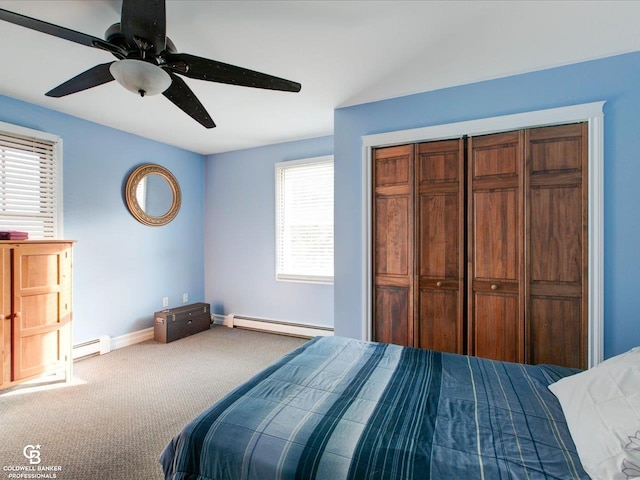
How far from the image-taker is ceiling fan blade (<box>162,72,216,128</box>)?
73.7 inches

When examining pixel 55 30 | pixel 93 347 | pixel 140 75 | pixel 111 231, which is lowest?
pixel 93 347

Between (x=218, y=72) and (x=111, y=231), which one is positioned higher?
(x=218, y=72)

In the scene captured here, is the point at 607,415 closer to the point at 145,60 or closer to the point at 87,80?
the point at 145,60

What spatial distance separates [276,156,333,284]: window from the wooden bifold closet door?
4.06 ft

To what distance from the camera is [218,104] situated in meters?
3.02

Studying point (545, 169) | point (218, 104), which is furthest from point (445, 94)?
point (218, 104)

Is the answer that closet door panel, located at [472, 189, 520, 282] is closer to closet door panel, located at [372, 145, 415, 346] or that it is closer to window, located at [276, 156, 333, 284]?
closet door panel, located at [372, 145, 415, 346]

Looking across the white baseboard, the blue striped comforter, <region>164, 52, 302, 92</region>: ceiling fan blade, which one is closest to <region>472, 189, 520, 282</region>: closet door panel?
the blue striped comforter

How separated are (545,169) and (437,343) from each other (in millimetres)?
1577

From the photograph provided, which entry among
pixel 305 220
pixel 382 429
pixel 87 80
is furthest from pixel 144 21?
pixel 305 220

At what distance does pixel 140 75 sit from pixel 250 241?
306 cm

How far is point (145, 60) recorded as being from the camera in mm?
1600

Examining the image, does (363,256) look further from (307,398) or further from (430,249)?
(307,398)

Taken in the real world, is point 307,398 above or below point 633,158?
below
